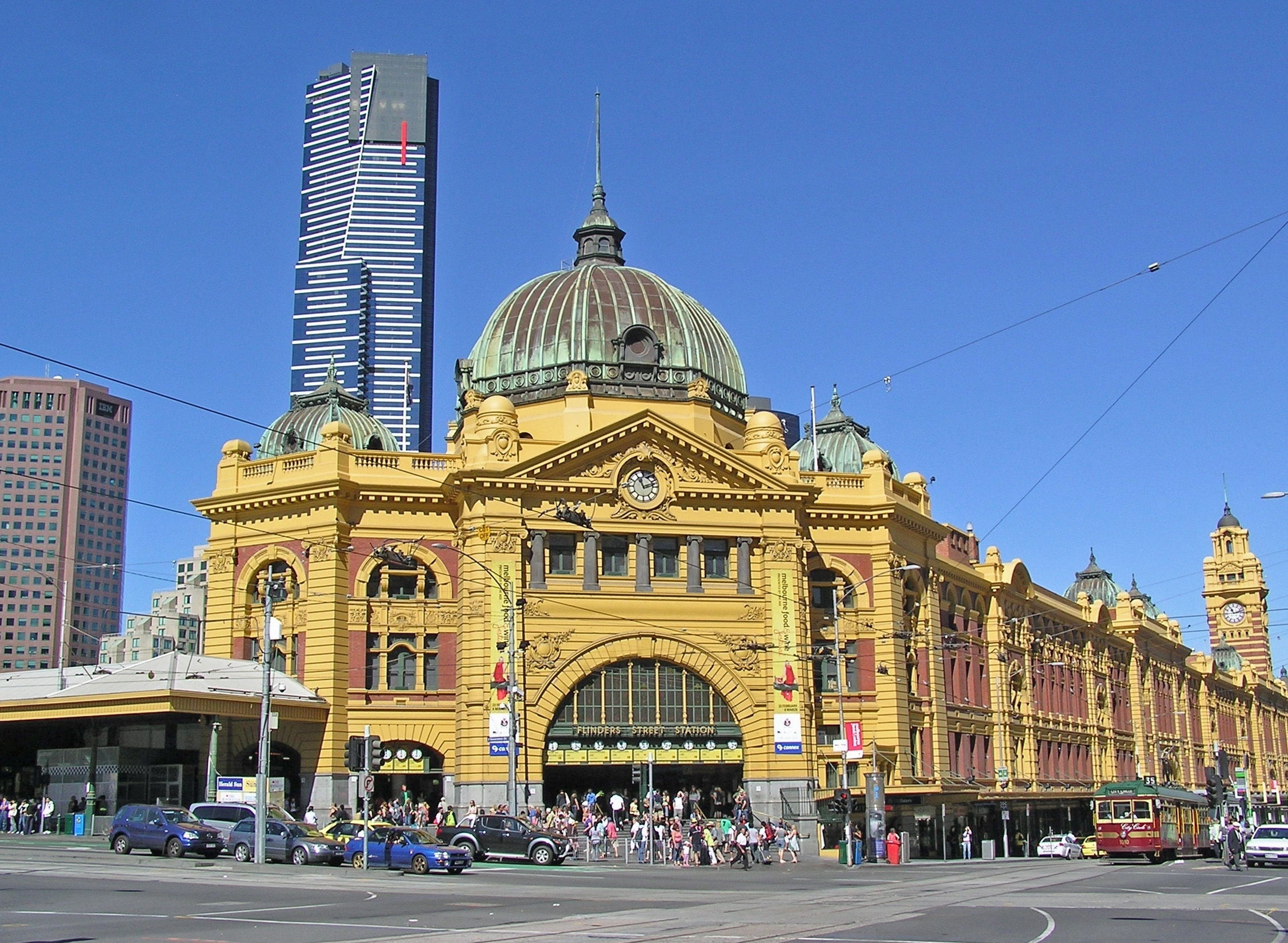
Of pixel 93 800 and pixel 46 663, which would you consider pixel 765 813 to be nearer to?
pixel 93 800

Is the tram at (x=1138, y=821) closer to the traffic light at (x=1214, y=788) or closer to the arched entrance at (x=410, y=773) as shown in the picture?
the traffic light at (x=1214, y=788)

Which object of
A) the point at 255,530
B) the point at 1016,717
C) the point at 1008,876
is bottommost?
the point at 1008,876

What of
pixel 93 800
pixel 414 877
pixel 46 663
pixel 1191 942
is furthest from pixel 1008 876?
pixel 46 663

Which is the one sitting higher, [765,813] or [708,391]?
[708,391]

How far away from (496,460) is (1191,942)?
129ft

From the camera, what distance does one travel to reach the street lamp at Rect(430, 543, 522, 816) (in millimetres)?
51188

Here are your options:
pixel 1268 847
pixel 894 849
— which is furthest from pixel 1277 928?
pixel 894 849

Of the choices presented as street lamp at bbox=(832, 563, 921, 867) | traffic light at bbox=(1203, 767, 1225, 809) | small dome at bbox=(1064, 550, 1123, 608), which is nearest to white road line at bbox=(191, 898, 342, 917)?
street lamp at bbox=(832, 563, 921, 867)

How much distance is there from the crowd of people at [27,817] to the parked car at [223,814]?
43.9 feet

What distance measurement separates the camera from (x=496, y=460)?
2308 inches

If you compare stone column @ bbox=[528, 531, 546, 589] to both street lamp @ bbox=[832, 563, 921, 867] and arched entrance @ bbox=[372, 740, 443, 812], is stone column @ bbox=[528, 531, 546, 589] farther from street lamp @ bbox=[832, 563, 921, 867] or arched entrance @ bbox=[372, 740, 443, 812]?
street lamp @ bbox=[832, 563, 921, 867]

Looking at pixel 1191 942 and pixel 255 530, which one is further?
pixel 255 530

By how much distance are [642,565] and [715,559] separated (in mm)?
3429

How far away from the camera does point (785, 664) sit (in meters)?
59.4
